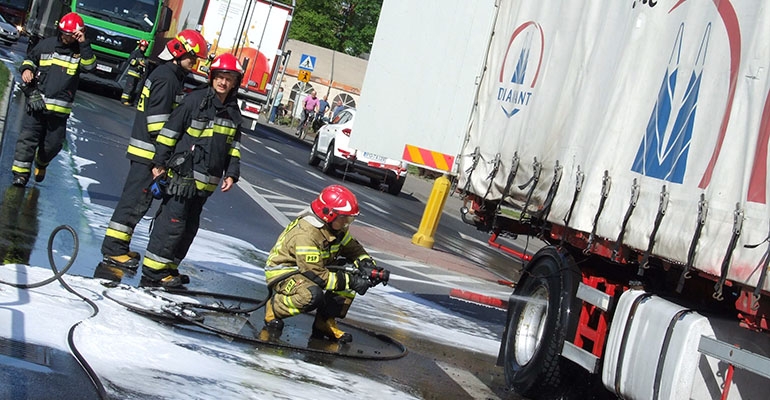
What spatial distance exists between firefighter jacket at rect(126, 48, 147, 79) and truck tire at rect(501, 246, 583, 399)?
19125 millimetres

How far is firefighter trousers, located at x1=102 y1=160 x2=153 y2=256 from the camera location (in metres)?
8.91

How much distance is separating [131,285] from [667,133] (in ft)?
13.8

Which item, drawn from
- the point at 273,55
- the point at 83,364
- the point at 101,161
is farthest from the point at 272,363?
the point at 273,55

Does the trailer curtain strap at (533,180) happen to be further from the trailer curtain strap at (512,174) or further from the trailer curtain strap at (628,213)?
the trailer curtain strap at (628,213)

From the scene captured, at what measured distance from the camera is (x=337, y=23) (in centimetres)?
7125

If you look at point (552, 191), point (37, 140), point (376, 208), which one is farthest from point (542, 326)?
point (376, 208)

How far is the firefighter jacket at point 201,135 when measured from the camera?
859 centimetres

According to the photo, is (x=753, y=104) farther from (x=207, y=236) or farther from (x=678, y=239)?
(x=207, y=236)

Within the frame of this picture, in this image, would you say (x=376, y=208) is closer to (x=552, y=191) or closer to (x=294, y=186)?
(x=294, y=186)

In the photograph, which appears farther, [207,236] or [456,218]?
[456,218]

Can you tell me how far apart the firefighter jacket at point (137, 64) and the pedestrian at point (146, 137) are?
17.1 metres

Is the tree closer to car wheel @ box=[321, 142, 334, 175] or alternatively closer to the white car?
the white car

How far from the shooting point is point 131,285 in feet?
27.3

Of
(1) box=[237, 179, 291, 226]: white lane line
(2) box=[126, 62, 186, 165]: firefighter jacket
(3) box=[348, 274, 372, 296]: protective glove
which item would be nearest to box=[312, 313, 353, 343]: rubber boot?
(3) box=[348, 274, 372, 296]: protective glove
